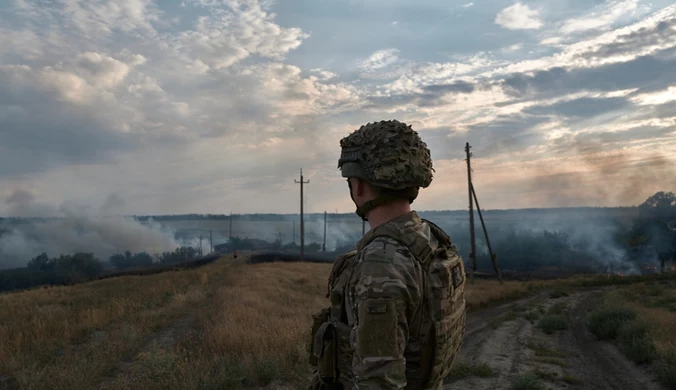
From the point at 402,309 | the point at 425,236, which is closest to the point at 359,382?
the point at 402,309

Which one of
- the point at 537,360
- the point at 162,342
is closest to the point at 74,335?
the point at 162,342

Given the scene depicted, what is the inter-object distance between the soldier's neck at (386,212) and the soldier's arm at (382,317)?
1.00 feet

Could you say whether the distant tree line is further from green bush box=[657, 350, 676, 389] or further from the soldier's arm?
the soldier's arm

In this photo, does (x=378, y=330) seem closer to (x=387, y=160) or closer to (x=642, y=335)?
(x=387, y=160)

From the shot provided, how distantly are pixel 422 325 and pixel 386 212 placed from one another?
1.85 ft

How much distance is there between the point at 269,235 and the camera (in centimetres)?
13638

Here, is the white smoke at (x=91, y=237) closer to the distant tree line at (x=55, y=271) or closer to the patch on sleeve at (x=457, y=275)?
the distant tree line at (x=55, y=271)

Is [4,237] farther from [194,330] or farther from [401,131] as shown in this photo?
[401,131]

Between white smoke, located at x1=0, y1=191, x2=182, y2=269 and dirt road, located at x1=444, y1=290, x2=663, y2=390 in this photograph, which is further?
white smoke, located at x1=0, y1=191, x2=182, y2=269

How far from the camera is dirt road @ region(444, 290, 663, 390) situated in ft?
26.0

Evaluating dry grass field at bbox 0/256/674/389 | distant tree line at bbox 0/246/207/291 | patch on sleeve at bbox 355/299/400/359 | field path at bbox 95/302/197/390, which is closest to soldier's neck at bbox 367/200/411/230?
patch on sleeve at bbox 355/299/400/359

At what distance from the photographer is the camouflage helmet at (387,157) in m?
2.11

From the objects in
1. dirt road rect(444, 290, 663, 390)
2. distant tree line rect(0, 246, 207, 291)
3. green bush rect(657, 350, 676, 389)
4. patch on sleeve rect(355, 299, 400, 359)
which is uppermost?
patch on sleeve rect(355, 299, 400, 359)

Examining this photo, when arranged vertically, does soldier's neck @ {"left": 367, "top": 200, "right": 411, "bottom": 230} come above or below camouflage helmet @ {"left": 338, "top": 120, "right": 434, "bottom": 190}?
below
